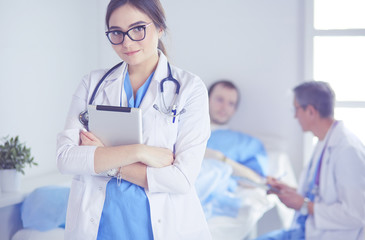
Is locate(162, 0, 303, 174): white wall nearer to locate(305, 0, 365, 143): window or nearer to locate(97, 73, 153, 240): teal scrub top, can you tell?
locate(305, 0, 365, 143): window

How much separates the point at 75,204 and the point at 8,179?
2.30ft

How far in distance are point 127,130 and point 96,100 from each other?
134 mm

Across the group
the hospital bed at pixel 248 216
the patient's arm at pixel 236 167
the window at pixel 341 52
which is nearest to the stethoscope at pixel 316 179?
the hospital bed at pixel 248 216

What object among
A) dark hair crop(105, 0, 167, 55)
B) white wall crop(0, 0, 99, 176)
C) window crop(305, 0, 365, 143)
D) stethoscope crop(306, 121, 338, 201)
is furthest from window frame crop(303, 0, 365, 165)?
dark hair crop(105, 0, 167, 55)

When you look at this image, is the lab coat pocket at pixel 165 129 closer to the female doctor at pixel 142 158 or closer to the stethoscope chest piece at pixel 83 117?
the female doctor at pixel 142 158

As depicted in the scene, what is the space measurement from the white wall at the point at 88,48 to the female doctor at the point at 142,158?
0.61 meters

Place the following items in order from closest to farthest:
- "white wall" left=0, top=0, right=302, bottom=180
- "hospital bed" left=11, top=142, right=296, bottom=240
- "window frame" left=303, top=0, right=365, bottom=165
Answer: "hospital bed" left=11, top=142, right=296, bottom=240, "white wall" left=0, top=0, right=302, bottom=180, "window frame" left=303, top=0, right=365, bottom=165

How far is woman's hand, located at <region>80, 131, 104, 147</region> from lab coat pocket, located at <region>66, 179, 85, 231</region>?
0.34 ft

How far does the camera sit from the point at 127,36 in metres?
1.03

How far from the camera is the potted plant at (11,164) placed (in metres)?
1.65

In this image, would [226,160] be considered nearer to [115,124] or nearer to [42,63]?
[42,63]

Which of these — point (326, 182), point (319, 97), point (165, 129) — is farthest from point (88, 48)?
point (326, 182)

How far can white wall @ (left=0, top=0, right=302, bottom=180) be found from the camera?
174cm

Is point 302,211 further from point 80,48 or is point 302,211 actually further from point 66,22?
point 66,22
